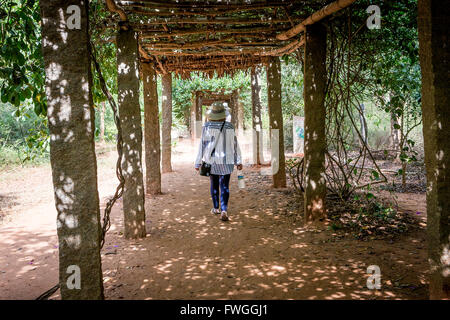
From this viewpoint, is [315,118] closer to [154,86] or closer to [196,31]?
[196,31]

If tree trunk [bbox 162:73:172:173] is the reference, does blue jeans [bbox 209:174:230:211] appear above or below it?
below

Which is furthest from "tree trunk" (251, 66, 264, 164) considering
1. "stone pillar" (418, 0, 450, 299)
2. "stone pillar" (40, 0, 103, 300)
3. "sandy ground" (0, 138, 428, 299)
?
"stone pillar" (40, 0, 103, 300)

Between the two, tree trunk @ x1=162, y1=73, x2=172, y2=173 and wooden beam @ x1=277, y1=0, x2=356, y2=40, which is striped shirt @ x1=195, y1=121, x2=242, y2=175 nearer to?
wooden beam @ x1=277, y1=0, x2=356, y2=40

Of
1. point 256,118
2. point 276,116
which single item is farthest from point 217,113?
point 256,118

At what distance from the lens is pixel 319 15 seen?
12.9 feet

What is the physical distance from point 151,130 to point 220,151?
2.50m

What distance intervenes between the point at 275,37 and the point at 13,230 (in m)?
5.56

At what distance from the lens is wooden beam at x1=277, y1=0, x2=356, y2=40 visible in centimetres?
338

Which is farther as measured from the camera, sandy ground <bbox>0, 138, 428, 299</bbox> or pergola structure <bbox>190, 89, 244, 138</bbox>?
pergola structure <bbox>190, 89, 244, 138</bbox>

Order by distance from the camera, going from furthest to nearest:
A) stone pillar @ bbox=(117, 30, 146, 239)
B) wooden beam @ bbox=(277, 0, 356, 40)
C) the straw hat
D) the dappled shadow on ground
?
the straw hat, stone pillar @ bbox=(117, 30, 146, 239), wooden beam @ bbox=(277, 0, 356, 40), the dappled shadow on ground

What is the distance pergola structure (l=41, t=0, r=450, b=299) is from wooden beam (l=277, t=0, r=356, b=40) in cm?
2

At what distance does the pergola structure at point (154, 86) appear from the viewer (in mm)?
2105

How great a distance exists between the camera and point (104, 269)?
3.41 m
